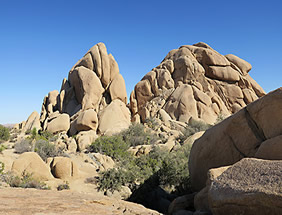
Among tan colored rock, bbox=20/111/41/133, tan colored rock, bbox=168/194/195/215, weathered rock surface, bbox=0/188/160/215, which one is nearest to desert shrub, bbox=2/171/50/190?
weathered rock surface, bbox=0/188/160/215

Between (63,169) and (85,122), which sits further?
(85,122)

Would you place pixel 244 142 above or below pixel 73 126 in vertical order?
below

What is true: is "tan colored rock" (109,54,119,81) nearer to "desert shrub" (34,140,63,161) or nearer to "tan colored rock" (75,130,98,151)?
"tan colored rock" (75,130,98,151)

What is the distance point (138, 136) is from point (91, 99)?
9590 millimetres

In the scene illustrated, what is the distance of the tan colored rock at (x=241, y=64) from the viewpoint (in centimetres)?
3681

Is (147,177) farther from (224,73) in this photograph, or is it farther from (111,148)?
(224,73)

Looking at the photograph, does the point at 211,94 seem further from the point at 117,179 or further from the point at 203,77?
the point at 117,179

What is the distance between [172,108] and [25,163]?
23015 mm

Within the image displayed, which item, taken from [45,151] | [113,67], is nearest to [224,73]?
[113,67]

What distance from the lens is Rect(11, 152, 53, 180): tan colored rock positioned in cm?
1089

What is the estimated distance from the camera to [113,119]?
28.3 meters

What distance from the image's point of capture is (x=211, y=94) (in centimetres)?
3319

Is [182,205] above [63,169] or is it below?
below

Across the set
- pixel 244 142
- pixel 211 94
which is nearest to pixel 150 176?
pixel 244 142
